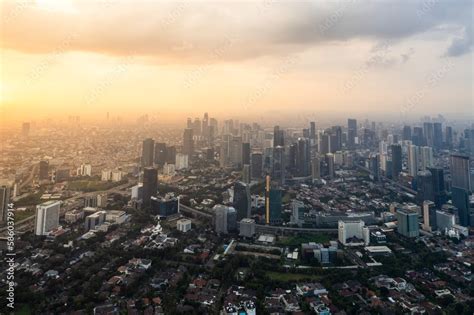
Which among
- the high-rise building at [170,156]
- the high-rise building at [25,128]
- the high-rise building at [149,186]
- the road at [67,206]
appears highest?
the high-rise building at [25,128]

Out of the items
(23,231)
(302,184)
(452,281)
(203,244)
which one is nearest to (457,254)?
(452,281)

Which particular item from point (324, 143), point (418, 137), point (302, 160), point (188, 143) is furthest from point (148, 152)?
point (418, 137)

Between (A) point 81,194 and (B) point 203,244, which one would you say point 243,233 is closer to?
(B) point 203,244

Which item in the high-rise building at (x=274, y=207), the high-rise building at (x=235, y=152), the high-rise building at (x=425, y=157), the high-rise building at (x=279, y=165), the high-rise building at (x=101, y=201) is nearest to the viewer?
the high-rise building at (x=274, y=207)

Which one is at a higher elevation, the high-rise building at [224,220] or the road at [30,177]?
the road at [30,177]

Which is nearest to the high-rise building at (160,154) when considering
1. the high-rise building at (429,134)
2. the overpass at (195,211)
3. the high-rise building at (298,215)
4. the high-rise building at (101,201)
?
the overpass at (195,211)

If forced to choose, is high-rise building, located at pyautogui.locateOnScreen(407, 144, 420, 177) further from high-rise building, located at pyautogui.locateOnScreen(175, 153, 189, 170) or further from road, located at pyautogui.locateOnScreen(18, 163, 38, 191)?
road, located at pyautogui.locateOnScreen(18, 163, 38, 191)

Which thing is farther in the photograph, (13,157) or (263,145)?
(263,145)

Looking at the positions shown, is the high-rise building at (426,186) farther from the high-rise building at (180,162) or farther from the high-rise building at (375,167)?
the high-rise building at (180,162)
